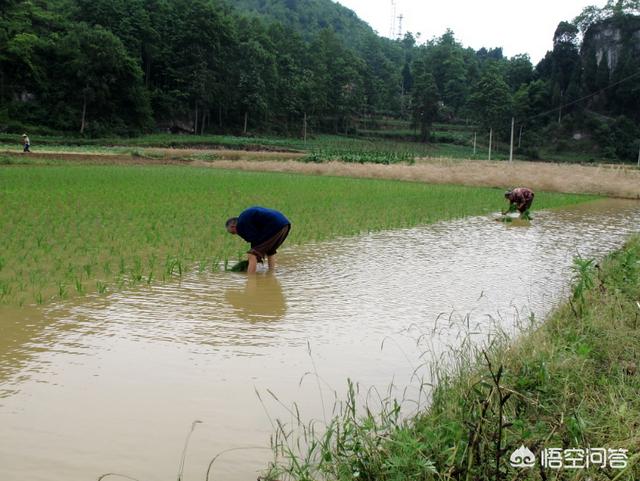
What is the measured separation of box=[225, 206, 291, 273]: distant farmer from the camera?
7.19m

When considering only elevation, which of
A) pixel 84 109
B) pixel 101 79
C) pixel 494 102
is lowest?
pixel 84 109

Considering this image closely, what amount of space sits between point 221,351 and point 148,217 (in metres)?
7.70

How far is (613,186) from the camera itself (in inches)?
965

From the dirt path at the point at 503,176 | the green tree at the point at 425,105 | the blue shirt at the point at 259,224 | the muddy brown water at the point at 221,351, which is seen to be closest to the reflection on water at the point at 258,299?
the muddy brown water at the point at 221,351

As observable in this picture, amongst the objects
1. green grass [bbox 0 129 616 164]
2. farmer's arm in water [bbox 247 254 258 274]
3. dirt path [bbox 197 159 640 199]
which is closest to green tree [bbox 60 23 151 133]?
green grass [bbox 0 129 616 164]

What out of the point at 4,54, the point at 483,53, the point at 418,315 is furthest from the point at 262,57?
the point at 483,53

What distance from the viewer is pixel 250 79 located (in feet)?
204

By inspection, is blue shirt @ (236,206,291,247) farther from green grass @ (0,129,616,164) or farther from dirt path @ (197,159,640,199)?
green grass @ (0,129,616,164)

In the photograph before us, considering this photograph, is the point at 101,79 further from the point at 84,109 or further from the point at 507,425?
the point at 507,425

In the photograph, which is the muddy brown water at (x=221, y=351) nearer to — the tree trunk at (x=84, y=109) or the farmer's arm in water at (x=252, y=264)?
the farmer's arm in water at (x=252, y=264)

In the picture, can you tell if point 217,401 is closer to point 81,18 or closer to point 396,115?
point 81,18

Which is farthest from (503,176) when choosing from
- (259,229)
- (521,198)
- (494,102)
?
(494,102)

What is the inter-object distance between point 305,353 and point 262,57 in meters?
63.6

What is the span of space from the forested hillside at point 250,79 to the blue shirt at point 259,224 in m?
43.7
